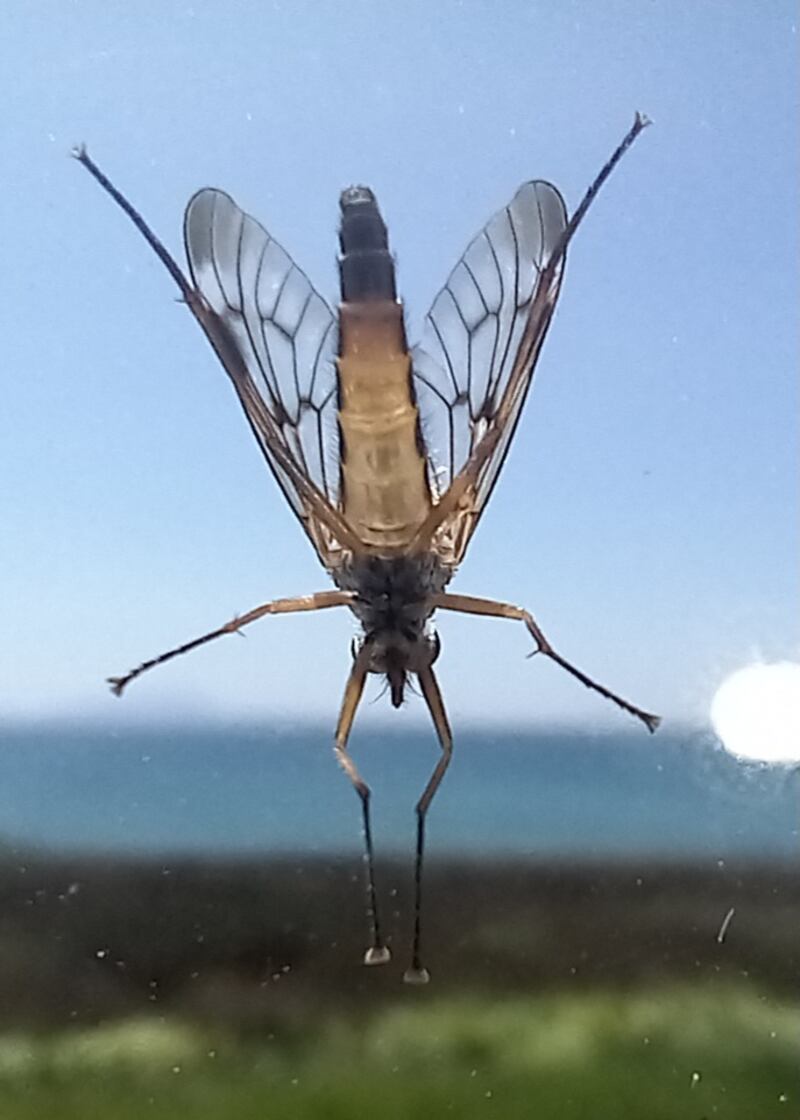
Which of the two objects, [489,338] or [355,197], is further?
[489,338]

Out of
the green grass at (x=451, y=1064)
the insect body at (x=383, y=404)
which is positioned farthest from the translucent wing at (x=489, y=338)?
the green grass at (x=451, y=1064)

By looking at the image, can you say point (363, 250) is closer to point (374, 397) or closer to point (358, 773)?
point (374, 397)

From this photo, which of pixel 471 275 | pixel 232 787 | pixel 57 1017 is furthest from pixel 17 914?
pixel 471 275

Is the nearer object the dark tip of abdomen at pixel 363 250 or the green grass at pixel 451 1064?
the dark tip of abdomen at pixel 363 250

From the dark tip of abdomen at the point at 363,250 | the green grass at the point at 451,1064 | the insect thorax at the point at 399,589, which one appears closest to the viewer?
the dark tip of abdomen at the point at 363,250

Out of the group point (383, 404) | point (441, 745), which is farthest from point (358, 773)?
point (383, 404)

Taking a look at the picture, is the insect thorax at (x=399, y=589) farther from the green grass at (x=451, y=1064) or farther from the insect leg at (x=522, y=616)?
the green grass at (x=451, y=1064)
